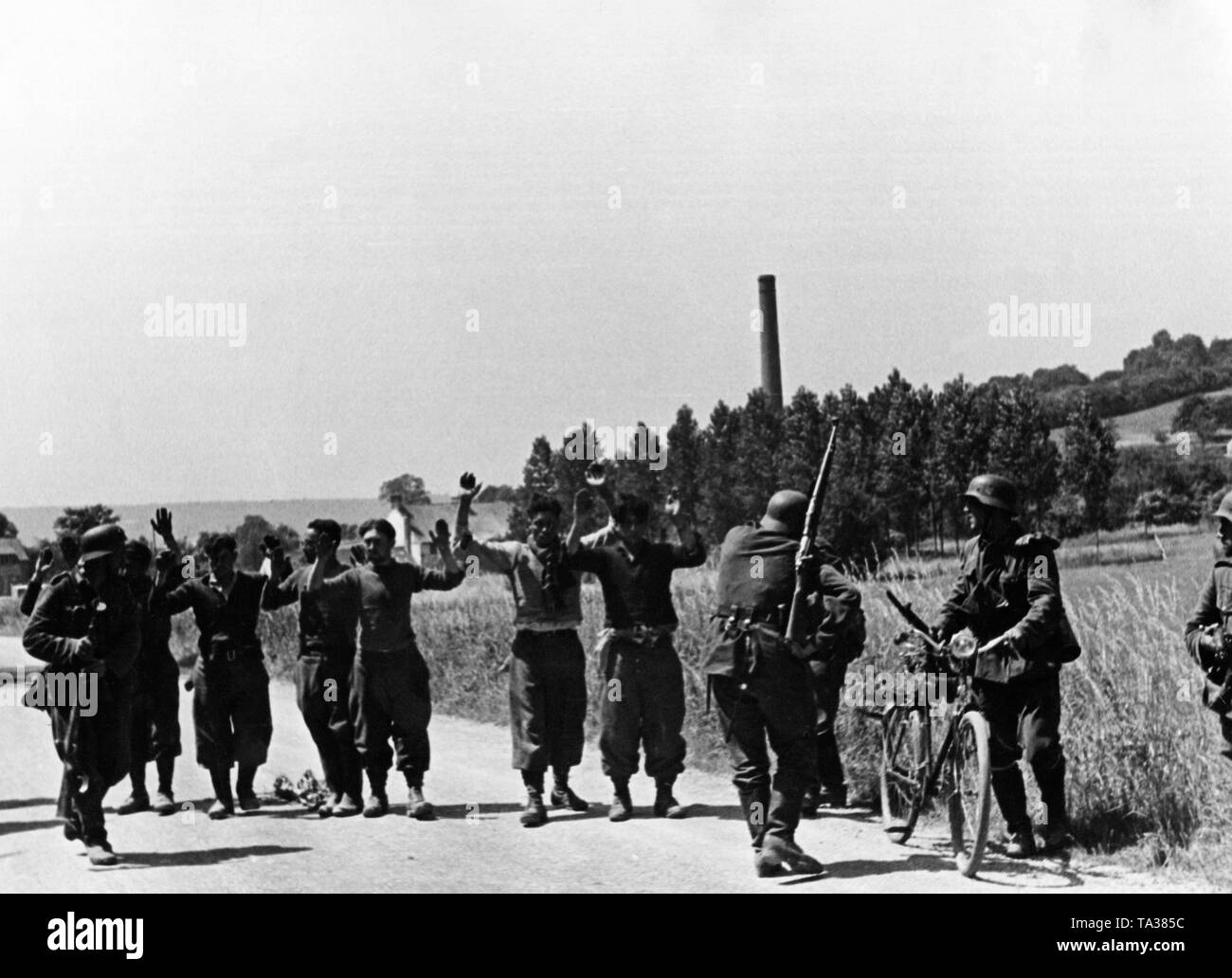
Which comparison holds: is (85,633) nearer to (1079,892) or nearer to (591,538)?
(591,538)

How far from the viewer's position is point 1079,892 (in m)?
7.49

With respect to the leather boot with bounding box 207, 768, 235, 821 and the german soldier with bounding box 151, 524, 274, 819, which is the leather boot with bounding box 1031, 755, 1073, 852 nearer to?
the german soldier with bounding box 151, 524, 274, 819

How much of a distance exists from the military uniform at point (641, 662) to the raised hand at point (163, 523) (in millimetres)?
2991

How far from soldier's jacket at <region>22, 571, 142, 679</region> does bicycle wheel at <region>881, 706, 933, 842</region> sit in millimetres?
4955

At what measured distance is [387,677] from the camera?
Result: 10.7 meters

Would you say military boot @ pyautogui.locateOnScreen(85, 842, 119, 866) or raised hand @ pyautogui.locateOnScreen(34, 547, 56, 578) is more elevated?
raised hand @ pyautogui.locateOnScreen(34, 547, 56, 578)

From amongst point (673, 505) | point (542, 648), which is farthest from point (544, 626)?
point (673, 505)

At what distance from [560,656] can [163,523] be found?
3.10 m

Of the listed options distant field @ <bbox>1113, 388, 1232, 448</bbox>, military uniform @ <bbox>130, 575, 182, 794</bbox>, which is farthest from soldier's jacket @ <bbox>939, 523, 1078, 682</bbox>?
distant field @ <bbox>1113, 388, 1232, 448</bbox>

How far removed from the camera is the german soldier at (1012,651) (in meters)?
8.15

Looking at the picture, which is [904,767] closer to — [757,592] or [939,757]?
[939,757]

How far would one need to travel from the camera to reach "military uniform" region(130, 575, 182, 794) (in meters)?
11.8

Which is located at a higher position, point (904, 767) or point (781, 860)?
point (904, 767)

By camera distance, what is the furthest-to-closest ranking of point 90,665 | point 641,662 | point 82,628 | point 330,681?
point 330,681 < point 641,662 < point 82,628 < point 90,665
